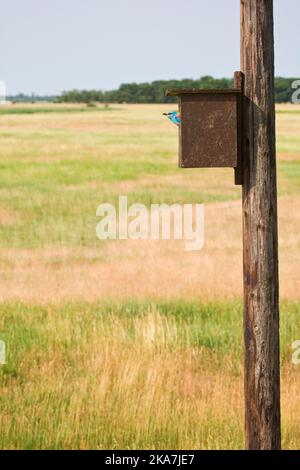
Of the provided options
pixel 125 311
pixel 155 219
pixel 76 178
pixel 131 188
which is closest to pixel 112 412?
pixel 125 311

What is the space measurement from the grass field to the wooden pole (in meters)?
0.81

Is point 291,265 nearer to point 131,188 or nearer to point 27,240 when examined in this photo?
point 27,240

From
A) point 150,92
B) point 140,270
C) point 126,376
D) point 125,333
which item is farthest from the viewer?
point 150,92

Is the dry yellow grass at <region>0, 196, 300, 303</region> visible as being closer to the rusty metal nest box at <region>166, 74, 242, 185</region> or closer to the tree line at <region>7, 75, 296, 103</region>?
the rusty metal nest box at <region>166, 74, 242, 185</region>

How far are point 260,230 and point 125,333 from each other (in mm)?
4381

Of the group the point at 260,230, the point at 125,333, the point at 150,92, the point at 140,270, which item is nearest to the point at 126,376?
the point at 125,333

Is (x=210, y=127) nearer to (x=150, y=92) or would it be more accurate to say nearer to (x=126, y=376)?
(x=126, y=376)

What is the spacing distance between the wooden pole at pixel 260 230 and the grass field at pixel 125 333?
0.81 metres

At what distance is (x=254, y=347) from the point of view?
5.49m

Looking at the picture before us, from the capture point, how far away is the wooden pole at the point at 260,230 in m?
5.33

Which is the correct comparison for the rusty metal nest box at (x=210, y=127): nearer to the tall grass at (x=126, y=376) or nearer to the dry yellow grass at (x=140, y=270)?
the tall grass at (x=126, y=376)

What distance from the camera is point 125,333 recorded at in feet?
31.5

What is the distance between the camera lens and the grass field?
6715 mm
